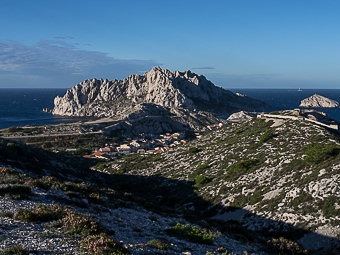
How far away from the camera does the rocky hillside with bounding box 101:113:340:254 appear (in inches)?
856

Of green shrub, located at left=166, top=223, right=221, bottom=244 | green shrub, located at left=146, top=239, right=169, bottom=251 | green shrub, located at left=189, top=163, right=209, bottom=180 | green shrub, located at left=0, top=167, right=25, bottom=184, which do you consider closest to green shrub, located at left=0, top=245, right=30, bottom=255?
green shrub, located at left=146, top=239, right=169, bottom=251

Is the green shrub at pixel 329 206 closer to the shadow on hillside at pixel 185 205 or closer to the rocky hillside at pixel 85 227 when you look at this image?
the shadow on hillside at pixel 185 205

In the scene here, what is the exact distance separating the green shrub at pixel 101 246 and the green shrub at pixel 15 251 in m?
2.09

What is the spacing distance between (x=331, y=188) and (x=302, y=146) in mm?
14405

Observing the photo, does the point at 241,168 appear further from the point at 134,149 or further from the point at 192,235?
the point at 134,149

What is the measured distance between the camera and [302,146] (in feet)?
124

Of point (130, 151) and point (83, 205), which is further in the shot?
point (130, 151)

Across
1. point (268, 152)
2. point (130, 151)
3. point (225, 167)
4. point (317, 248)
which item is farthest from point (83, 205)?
point (130, 151)

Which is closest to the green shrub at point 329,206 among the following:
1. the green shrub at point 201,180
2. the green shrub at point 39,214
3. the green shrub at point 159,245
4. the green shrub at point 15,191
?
the green shrub at point 159,245

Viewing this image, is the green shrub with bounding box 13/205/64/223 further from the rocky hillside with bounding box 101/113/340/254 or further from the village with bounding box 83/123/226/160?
the village with bounding box 83/123/226/160

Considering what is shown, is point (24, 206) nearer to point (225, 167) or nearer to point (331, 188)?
point (331, 188)

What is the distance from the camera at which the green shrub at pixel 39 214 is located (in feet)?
42.5

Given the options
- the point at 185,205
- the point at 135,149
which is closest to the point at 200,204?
the point at 185,205

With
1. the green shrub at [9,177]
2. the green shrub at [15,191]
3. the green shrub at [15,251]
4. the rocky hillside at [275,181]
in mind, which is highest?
the green shrub at [15,251]
